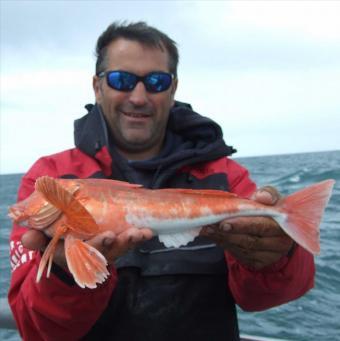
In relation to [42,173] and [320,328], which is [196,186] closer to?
[42,173]

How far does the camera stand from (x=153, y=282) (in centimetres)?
329

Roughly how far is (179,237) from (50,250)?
0.79m

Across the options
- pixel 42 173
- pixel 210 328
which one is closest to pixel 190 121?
pixel 42 173

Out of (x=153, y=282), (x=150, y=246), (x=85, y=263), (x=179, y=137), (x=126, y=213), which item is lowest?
(x=153, y=282)

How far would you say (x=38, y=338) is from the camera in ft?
10.7

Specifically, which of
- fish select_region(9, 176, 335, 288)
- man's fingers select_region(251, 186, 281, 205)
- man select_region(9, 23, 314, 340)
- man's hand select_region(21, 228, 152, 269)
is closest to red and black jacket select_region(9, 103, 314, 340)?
man select_region(9, 23, 314, 340)

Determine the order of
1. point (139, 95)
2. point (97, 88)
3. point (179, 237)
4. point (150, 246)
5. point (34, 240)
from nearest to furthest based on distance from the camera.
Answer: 1. point (34, 240)
2. point (179, 237)
3. point (150, 246)
4. point (139, 95)
5. point (97, 88)

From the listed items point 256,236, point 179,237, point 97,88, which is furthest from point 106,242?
point 97,88

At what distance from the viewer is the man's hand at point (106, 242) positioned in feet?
8.65

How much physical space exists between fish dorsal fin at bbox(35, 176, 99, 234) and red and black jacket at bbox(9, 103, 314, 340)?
337mm

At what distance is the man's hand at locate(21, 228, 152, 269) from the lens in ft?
8.65

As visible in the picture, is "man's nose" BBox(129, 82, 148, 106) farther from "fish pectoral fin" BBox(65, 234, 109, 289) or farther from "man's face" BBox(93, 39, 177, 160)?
"fish pectoral fin" BBox(65, 234, 109, 289)

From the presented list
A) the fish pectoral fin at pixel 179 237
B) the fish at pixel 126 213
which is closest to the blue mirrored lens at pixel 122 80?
the fish at pixel 126 213

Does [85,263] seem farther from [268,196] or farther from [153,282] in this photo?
[268,196]
